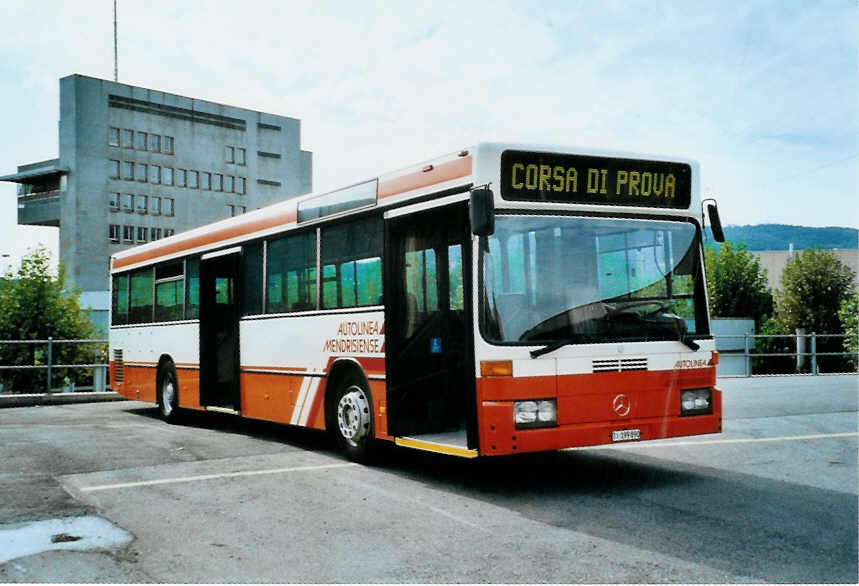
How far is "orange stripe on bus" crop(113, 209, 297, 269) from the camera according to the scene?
11891mm

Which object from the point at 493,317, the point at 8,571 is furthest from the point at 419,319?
the point at 8,571

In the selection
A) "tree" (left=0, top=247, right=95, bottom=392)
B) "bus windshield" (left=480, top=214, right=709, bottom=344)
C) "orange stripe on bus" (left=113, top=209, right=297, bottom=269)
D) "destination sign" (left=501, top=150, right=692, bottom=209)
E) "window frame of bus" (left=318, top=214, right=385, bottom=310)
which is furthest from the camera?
"tree" (left=0, top=247, right=95, bottom=392)

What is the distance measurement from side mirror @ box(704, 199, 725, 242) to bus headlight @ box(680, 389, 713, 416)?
4.78ft

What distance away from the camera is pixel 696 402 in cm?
857

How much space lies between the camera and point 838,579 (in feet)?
17.5

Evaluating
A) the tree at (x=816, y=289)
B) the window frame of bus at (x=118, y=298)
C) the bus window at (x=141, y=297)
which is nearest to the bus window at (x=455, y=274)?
the bus window at (x=141, y=297)

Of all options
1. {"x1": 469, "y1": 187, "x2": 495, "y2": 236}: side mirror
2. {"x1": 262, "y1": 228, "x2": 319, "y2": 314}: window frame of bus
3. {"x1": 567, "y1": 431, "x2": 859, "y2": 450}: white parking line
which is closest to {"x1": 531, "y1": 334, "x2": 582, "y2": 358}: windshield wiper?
{"x1": 469, "y1": 187, "x2": 495, "y2": 236}: side mirror

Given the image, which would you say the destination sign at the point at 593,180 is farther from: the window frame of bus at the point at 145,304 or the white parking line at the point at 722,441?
the window frame of bus at the point at 145,304

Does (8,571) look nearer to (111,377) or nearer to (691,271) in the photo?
(691,271)

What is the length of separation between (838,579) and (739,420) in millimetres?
8672

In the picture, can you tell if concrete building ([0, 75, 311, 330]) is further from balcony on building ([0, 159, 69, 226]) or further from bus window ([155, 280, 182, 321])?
bus window ([155, 280, 182, 321])

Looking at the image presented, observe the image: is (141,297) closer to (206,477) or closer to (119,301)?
(119,301)

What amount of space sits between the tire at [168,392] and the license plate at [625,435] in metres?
8.87

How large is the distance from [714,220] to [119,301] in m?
12.4
